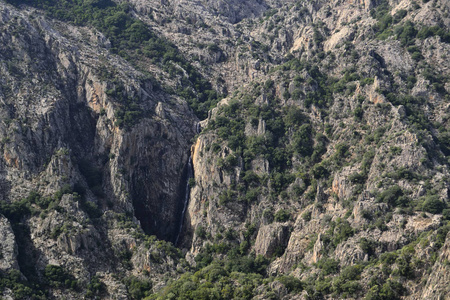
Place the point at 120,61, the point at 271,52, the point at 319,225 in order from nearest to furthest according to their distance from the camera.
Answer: the point at 319,225
the point at 120,61
the point at 271,52

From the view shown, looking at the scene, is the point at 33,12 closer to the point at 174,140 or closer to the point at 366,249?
the point at 174,140

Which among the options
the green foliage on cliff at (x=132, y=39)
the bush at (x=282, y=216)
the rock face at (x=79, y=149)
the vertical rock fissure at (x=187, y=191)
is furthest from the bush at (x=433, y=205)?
the green foliage on cliff at (x=132, y=39)

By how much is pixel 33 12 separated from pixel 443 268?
14032 cm

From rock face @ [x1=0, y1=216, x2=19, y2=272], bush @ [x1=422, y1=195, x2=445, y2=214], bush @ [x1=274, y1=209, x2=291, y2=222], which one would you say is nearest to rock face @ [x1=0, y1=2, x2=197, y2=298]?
rock face @ [x1=0, y1=216, x2=19, y2=272]

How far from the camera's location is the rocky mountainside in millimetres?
106875

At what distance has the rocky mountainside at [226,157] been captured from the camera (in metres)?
107

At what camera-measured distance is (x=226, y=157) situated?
462 ft

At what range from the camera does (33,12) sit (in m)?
176

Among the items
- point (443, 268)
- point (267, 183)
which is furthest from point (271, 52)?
point (443, 268)

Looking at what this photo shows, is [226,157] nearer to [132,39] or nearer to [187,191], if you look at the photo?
[187,191]

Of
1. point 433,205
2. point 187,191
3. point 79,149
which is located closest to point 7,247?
point 79,149

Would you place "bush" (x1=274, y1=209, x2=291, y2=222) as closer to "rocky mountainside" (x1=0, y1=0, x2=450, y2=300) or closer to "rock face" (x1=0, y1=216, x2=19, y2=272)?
"rocky mountainside" (x1=0, y1=0, x2=450, y2=300)

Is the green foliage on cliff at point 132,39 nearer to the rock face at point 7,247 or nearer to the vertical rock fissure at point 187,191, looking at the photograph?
the vertical rock fissure at point 187,191

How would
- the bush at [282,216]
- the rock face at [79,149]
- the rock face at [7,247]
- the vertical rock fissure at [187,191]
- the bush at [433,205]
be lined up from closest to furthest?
the bush at [433,205] → the rock face at [7,247] → the rock face at [79,149] → the bush at [282,216] → the vertical rock fissure at [187,191]
